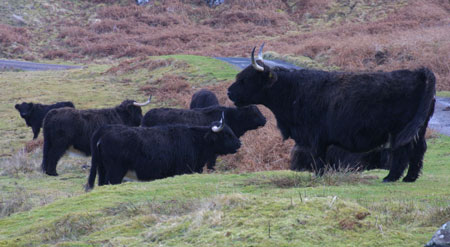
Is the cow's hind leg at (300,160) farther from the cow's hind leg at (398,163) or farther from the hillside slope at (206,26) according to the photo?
the hillside slope at (206,26)

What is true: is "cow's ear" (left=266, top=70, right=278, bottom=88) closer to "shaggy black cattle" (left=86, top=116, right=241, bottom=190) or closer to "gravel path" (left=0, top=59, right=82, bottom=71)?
"shaggy black cattle" (left=86, top=116, right=241, bottom=190)

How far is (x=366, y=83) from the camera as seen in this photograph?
28.3ft

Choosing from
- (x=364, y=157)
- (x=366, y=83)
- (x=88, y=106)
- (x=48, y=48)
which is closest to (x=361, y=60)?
(x=88, y=106)

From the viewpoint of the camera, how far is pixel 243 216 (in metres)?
5.14

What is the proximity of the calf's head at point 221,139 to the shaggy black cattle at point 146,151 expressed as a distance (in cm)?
9

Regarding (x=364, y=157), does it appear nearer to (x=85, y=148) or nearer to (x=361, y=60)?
(x=85, y=148)

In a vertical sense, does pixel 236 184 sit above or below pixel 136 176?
above

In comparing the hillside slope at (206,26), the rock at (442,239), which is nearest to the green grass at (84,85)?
the hillside slope at (206,26)

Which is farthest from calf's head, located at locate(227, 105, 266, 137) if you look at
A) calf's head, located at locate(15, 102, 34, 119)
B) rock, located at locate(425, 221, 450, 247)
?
rock, located at locate(425, 221, 450, 247)

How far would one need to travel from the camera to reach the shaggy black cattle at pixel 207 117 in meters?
15.9

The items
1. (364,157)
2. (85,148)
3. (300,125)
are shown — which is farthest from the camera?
(85,148)

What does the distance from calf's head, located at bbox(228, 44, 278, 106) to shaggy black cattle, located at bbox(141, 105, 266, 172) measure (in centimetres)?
535

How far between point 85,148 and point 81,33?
35.7m

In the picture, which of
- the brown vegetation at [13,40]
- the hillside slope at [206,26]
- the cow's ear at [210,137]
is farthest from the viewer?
the brown vegetation at [13,40]
